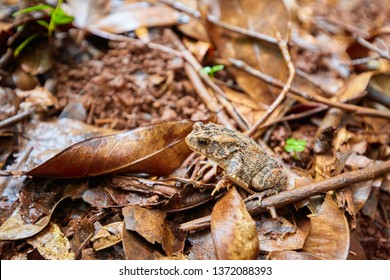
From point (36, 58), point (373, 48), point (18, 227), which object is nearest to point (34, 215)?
point (18, 227)

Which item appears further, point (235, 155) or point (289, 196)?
point (235, 155)

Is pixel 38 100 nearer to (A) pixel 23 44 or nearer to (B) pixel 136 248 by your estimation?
(A) pixel 23 44

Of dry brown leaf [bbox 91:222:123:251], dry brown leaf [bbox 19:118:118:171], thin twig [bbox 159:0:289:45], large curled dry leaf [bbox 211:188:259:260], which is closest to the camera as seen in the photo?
large curled dry leaf [bbox 211:188:259:260]

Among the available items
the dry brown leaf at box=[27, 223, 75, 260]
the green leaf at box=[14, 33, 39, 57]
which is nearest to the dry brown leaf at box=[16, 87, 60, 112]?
the green leaf at box=[14, 33, 39, 57]

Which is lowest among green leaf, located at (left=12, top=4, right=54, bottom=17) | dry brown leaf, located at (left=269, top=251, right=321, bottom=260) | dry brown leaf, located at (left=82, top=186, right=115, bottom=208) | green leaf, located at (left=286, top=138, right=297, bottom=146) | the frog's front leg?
dry brown leaf, located at (left=269, top=251, right=321, bottom=260)

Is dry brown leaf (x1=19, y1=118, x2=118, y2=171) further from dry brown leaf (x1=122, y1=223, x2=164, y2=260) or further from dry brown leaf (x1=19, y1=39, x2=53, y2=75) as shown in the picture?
dry brown leaf (x1=122, y1=223, x2=164, y2=260)
